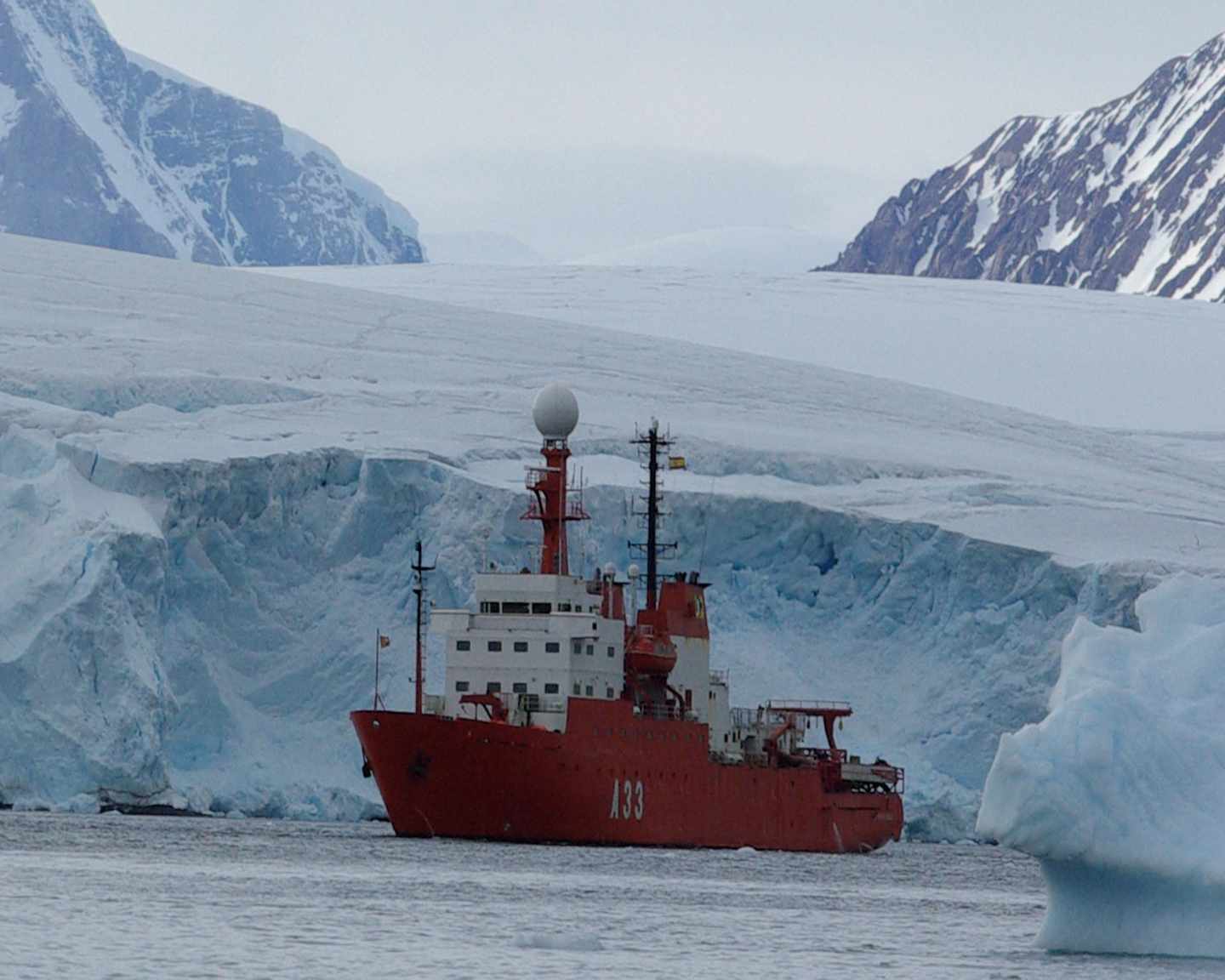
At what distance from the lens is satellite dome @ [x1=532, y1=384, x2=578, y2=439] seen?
3544 cm

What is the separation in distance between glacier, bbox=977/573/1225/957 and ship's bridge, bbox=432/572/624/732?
42.1ft

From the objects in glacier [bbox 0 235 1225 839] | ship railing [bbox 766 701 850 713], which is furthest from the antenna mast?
ship railing [bbox 766 701 850 713]

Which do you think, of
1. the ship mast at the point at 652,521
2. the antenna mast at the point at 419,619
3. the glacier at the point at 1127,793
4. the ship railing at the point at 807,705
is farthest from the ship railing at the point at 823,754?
the glacier at the point at 1127,793

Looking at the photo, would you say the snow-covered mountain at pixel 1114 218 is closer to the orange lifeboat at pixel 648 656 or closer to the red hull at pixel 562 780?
the orange lifeboat at pixel 648 656

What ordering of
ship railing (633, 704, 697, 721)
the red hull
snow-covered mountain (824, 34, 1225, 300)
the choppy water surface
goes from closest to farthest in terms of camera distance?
1. the choppy water surface
2. the red hull
3. ship railing (633, 704, 697, 721)
4. snow-covered mountain (824, 34, 1225, 300)

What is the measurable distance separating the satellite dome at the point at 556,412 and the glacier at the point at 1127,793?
15.8m

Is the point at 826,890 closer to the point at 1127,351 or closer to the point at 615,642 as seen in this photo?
the point at 615,642

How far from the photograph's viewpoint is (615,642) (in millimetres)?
33312

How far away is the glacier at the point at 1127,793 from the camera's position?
18.6 m

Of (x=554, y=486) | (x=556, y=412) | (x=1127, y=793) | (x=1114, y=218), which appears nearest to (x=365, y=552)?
(x=556, y=412)

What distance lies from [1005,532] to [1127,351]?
26.5 metres

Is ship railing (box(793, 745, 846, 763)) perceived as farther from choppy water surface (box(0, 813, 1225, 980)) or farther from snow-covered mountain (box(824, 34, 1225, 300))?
snow-covered mountain (box(824, 34, 1225, 300))

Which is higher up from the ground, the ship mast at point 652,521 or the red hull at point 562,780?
the ship mast at point 652,521

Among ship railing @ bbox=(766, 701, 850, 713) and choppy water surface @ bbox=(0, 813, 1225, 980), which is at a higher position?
ship railing @ bbox=(766, 701, 850, 713)
